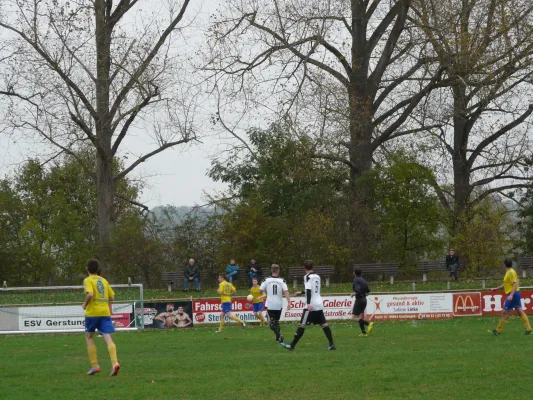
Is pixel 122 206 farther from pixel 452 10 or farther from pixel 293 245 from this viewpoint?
pixel 452 10

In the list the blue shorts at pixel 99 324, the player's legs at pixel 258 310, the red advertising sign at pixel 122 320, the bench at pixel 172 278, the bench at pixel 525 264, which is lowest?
the red advertising sign at pixel 122 320

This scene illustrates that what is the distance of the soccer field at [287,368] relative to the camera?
444 inches

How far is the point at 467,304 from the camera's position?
28.2m

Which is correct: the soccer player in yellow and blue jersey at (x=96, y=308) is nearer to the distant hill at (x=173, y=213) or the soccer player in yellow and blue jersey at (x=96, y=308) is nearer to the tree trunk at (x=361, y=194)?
the tree trunk at (x=361, y=194)

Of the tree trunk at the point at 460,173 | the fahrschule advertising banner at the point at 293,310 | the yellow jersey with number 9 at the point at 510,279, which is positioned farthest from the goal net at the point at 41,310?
the tree trunk at the point at 460,173

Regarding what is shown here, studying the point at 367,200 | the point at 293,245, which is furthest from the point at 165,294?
the point at 367,200

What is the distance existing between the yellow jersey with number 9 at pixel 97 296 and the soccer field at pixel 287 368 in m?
1.04

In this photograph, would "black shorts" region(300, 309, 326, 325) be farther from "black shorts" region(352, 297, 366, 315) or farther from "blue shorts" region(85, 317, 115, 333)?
"black shorts" region(352, 297, 366, 315)

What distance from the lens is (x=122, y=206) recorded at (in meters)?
58.9

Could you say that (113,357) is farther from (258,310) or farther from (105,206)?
(105,206)

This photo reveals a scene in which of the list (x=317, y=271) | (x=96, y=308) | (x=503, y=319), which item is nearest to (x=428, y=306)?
(x=503, y=319)

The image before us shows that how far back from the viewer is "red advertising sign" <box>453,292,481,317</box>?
28.2 metres

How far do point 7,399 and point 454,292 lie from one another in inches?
777

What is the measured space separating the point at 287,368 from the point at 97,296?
337 cm
